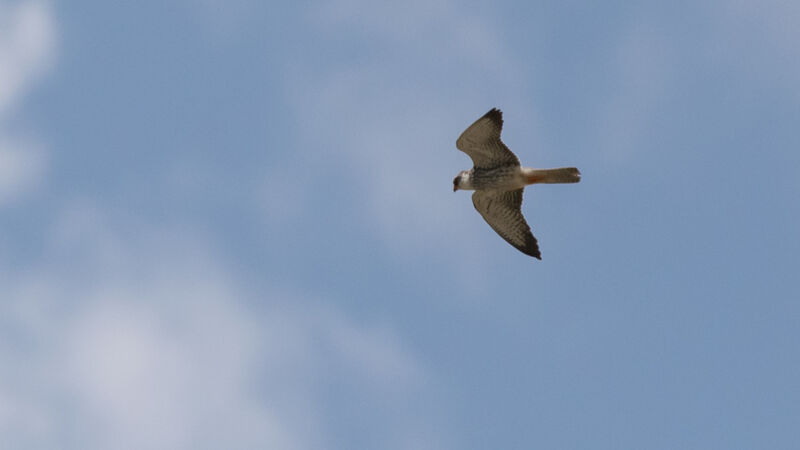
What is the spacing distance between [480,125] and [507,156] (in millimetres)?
1008

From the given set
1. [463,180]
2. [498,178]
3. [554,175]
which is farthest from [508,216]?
[554,175]

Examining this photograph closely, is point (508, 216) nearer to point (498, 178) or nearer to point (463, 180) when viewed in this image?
point (498, 178)

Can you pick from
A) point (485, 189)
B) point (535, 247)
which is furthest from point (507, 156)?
point (535, 247)

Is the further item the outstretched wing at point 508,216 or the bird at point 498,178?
the outstretched wing at point 508,216

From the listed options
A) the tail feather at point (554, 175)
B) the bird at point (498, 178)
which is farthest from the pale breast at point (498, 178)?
the tail feather at point (554, 175)

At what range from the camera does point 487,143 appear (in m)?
18.0

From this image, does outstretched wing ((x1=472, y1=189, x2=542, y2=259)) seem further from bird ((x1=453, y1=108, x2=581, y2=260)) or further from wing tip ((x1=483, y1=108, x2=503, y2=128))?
wing tip ((x1=483, y1=108, x2=503, y2=128))

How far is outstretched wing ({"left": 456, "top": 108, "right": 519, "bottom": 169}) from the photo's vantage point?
688 inches

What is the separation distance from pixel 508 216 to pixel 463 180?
132 cm

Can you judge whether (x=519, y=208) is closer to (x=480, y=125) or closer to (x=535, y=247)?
(x=535, y=247)

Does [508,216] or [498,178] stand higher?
[498,178]

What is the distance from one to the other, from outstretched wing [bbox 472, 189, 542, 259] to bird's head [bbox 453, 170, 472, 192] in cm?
33

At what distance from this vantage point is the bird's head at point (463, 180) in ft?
61.4

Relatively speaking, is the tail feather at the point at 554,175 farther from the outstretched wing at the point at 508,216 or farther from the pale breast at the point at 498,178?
the outstretched wing at the point at 508,216
